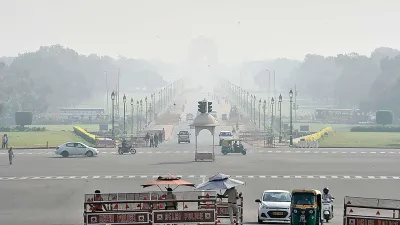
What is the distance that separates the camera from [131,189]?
172 ft

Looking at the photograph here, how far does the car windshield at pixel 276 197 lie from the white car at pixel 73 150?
4382 centimetres

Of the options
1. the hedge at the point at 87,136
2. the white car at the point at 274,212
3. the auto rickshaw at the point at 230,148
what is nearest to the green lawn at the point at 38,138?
the hedge at the point at 87,136

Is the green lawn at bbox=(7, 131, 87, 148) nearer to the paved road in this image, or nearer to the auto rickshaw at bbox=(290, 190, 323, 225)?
the paved road

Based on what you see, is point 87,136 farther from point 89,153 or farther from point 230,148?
point 89,153

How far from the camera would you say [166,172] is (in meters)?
63.8

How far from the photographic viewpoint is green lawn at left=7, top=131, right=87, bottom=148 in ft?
336

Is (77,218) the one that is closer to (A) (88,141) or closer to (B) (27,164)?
(B) (27,164)

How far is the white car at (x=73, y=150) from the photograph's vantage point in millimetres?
80438

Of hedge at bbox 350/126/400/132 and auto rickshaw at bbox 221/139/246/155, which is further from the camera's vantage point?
hedge at bbox 350/126/400/132

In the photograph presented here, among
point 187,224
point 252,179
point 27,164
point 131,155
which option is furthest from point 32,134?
point 187,224

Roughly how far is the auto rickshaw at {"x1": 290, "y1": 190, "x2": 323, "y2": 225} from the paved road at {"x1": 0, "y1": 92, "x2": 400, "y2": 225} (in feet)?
15.4

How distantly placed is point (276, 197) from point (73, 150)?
146 ft

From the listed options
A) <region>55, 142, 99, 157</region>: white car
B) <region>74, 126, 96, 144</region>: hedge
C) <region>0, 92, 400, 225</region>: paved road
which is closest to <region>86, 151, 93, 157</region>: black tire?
<region>55, 142, 99, 157</region>: white car

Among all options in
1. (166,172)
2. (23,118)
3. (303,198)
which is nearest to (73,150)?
(166,172)
